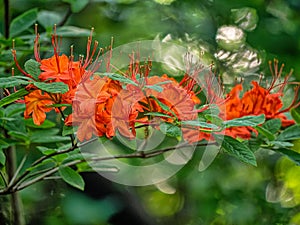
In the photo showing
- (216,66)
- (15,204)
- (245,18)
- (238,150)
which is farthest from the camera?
(245,18)

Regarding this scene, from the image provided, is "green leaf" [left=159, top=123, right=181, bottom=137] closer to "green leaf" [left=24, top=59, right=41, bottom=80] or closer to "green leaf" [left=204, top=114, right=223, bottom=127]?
"green leaf" [left=204, top=114, right=223, bottom=127]

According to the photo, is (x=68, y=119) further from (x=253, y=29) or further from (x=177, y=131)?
(x=253, y=29)

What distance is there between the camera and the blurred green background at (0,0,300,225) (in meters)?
1.90

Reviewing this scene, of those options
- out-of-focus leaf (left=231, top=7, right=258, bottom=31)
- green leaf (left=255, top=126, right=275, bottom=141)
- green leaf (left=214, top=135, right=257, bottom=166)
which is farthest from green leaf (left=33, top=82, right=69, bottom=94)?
out-of-focus leaf (left=231, top=7, right=258, bottom=31)

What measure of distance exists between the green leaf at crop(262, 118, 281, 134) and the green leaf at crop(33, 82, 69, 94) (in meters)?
0.45

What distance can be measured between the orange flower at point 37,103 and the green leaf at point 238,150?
247mm

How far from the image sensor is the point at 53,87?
0.75 metres

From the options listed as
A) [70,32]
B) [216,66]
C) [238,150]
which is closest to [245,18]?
[216,66]

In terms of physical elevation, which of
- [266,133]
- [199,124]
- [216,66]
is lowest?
[216,66]

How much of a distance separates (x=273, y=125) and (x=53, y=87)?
1.53ft

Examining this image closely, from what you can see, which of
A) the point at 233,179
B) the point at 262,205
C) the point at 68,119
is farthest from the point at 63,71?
the point at 233,179

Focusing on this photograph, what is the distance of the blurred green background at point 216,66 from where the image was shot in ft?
6.23

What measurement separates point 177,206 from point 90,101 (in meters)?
1.86

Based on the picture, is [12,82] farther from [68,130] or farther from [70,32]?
[70,32]
